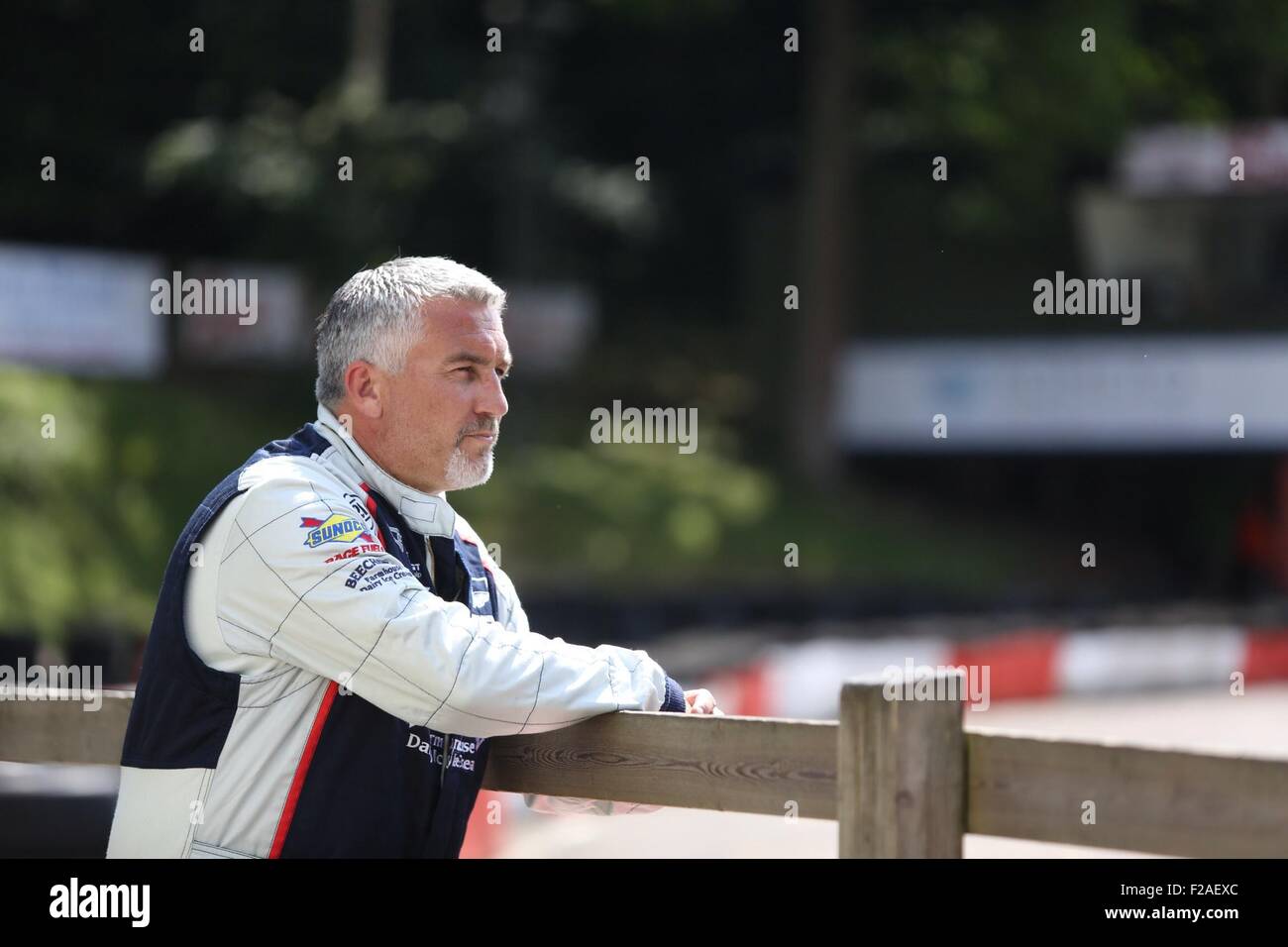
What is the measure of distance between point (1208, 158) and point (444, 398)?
2592cm

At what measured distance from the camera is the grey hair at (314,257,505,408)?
3.13 metres

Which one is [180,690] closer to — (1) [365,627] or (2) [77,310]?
(1) [365,627]

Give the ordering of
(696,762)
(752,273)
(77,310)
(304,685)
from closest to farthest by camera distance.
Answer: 1. (304,685)
2. (696,762)
3. (77,310)
4. (752,273)

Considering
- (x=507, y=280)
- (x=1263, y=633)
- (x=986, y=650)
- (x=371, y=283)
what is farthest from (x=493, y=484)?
(x=371, y=283)

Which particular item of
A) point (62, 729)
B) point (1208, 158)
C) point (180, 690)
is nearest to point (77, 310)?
point (1208, 158)

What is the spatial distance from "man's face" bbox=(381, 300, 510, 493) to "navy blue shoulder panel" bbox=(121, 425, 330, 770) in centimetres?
29

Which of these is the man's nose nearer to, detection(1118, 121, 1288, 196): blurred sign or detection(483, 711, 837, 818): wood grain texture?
detection(483, 711, 837, 818): wood grain texture

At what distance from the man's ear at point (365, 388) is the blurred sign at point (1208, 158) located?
25850 mm

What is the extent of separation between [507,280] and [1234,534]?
13.0 meters

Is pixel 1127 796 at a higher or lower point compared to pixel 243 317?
lower

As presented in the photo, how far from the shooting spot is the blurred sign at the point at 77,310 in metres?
19.4

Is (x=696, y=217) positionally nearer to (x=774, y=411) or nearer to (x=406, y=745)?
(x=774, y=411)

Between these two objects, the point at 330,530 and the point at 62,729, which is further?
the point at 62,729

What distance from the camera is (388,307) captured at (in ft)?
10.3
